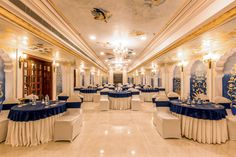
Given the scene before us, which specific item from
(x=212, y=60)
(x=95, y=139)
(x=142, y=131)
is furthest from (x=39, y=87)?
(x=212, y=60)

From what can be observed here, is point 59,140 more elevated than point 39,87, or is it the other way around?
point 39,87

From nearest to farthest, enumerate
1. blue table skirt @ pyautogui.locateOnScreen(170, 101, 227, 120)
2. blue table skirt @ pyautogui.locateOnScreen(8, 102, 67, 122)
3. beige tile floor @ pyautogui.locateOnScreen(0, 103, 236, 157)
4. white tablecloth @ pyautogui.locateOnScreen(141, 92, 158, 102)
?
beige tile floor @ pyautogui.locateOnScreen(0, 103, 236, 157) → blue table skirt @ pyautogui.locateOnScreen(8, 102, 67, 122) → blue table skirt @ pyautogui.locateOnScreen(170, 101, 227, 120) → white tablecloth @ pyautogui.locateOnScreen(141, 92, 158, 102)

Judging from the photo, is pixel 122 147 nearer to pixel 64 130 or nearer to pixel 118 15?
pixel 64 130

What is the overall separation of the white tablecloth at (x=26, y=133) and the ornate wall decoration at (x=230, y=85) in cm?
723

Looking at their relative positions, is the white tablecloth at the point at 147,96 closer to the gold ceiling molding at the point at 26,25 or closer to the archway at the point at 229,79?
the archway at the point at 229,79

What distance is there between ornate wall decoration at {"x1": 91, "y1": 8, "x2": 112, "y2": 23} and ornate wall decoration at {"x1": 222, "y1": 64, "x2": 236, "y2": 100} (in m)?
5.71

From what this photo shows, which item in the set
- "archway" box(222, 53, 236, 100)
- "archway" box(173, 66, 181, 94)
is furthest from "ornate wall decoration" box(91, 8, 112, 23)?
"archway" box(173, 66, 181, 94)

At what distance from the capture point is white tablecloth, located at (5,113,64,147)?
3.43 metres

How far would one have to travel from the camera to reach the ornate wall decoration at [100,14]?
3662 mm

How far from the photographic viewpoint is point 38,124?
3539 mm

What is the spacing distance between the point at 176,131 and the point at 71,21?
4.86 m

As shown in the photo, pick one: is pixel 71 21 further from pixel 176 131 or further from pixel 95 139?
pixel 176 131

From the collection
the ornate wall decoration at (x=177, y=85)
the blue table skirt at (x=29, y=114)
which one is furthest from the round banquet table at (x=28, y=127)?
the ornate wall decoration at (x=177, y=85)

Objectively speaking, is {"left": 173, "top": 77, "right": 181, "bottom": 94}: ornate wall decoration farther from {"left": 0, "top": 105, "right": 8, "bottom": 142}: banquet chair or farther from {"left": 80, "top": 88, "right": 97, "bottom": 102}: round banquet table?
{"left": 0, "top": 105, "right": 8, "bottom": 142}: banquet chair
